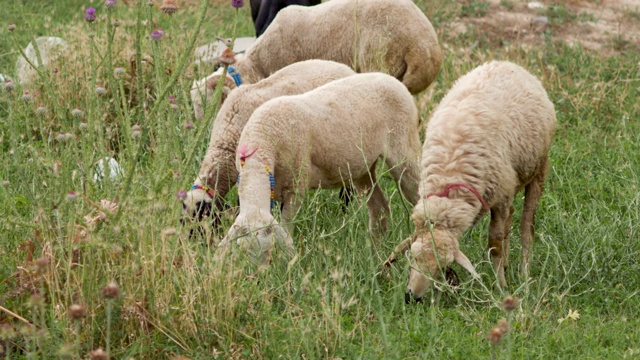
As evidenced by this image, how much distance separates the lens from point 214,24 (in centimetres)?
1327

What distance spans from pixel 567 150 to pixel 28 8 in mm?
8055

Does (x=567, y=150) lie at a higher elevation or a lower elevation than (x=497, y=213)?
lower

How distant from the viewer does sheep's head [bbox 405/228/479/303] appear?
524 centimetres

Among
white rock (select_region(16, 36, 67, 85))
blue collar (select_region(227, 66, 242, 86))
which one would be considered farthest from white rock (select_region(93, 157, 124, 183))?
white rock (select_region(16, 36, 67, 85))

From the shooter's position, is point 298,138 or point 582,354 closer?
point 582,354

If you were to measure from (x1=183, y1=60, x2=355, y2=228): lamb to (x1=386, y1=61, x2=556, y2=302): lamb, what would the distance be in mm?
1248

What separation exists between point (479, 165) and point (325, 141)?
1079 mm

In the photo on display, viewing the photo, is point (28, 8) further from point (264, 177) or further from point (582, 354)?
point (582, 354)

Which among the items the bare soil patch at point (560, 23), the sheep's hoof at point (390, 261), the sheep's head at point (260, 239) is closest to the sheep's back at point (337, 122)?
the sheep's head at point (260, 239)

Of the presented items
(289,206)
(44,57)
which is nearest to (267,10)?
(44,57)

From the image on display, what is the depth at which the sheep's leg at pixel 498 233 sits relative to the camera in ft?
19.2

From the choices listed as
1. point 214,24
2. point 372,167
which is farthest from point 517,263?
point 214,24

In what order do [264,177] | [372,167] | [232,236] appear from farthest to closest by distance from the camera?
[372,167]
[264,177]
[232,236]

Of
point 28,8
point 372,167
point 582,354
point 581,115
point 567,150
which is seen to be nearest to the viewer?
point 582,354
